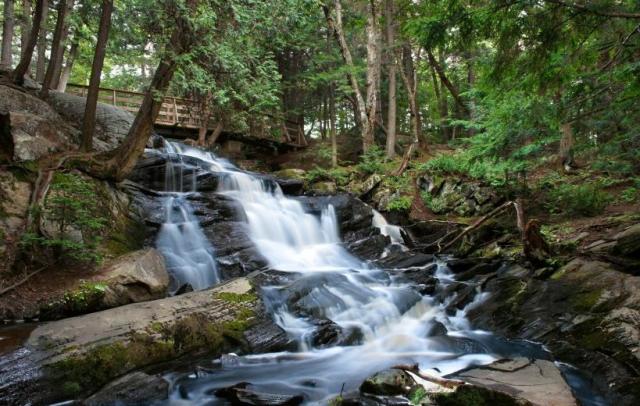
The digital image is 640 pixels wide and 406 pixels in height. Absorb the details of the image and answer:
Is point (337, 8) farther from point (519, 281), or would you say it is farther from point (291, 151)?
point (519, 281)

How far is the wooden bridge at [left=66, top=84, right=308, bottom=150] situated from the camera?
20109 mm

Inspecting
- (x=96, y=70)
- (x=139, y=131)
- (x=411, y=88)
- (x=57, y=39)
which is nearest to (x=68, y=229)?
(x=139, y=131)

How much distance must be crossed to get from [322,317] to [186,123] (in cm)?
1541

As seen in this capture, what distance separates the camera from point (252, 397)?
15.7 feet

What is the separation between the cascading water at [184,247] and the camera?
891 centimetres

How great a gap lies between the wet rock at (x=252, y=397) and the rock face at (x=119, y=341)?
3.37 feet

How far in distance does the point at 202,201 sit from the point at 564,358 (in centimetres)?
908

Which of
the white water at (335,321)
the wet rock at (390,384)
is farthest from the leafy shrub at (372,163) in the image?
the wet rock at (390,384)

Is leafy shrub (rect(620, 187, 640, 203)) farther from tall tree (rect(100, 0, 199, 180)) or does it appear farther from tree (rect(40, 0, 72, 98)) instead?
tree (rect(40, 0, 72, 98))

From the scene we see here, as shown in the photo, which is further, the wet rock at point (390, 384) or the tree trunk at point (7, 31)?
the tree trunk at point (7, 31)

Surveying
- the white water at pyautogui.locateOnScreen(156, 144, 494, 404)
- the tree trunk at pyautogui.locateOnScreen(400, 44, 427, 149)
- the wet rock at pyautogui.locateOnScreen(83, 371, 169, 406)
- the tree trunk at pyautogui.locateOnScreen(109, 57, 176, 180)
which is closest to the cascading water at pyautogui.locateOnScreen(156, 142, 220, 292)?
the white water at pyautogui.locateOnScreen(156, 144, 494, 404)

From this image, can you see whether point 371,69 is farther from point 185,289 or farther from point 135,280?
point 135,280

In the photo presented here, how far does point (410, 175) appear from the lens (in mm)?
15594

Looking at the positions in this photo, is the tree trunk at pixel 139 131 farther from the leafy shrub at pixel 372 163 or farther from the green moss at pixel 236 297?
the leafy shrub at pixel 372 163
